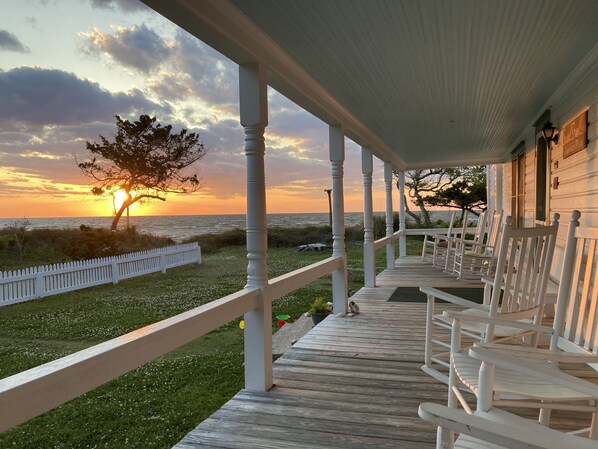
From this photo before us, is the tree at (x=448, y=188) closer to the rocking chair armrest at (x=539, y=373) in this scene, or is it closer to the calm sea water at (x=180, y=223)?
the calm sea water at (x=180, y=223)

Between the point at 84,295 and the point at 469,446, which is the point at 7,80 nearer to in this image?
the point at 84,295

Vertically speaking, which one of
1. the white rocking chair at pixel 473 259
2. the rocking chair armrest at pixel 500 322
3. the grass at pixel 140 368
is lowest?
the grass at pixel 140 368

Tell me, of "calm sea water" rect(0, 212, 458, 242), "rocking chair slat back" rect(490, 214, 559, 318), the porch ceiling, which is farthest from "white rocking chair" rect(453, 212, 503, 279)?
"calm sea water" rect(0, 212, 458, 242)

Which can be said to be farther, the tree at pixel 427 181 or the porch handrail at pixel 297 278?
the tree at pixel 427 181

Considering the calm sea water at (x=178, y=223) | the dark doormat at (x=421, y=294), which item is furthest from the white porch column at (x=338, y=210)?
the calm sea water at (x=178, y=223)

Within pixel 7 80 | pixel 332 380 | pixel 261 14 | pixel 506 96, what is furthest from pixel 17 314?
pixel 506 96

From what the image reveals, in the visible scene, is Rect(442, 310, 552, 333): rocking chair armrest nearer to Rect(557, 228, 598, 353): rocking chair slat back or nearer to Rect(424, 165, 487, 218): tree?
Rect(557, 228, 598, 353): rocking chair slat back

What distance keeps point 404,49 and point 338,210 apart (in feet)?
6.57

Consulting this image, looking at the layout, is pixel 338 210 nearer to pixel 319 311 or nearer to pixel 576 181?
pixel 319 311

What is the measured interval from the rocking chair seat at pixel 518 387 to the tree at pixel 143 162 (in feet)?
38.4

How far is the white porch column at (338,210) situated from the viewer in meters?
4.59

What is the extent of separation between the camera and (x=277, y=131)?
90.4 ft

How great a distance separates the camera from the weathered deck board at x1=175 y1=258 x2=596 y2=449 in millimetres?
2084

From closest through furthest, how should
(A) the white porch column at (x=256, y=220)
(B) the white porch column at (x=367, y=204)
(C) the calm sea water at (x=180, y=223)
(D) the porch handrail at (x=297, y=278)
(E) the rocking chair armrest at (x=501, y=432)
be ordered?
(E) the rocking chair armrest at (x=501, y=432) → (A) the white porch column at (x=256, y=220) → (D) the porch handrail at (x=297, y=278) → (B) the white porch column at (x=367, y=204) → (C) the calm sea water at (x=180, y=223)
